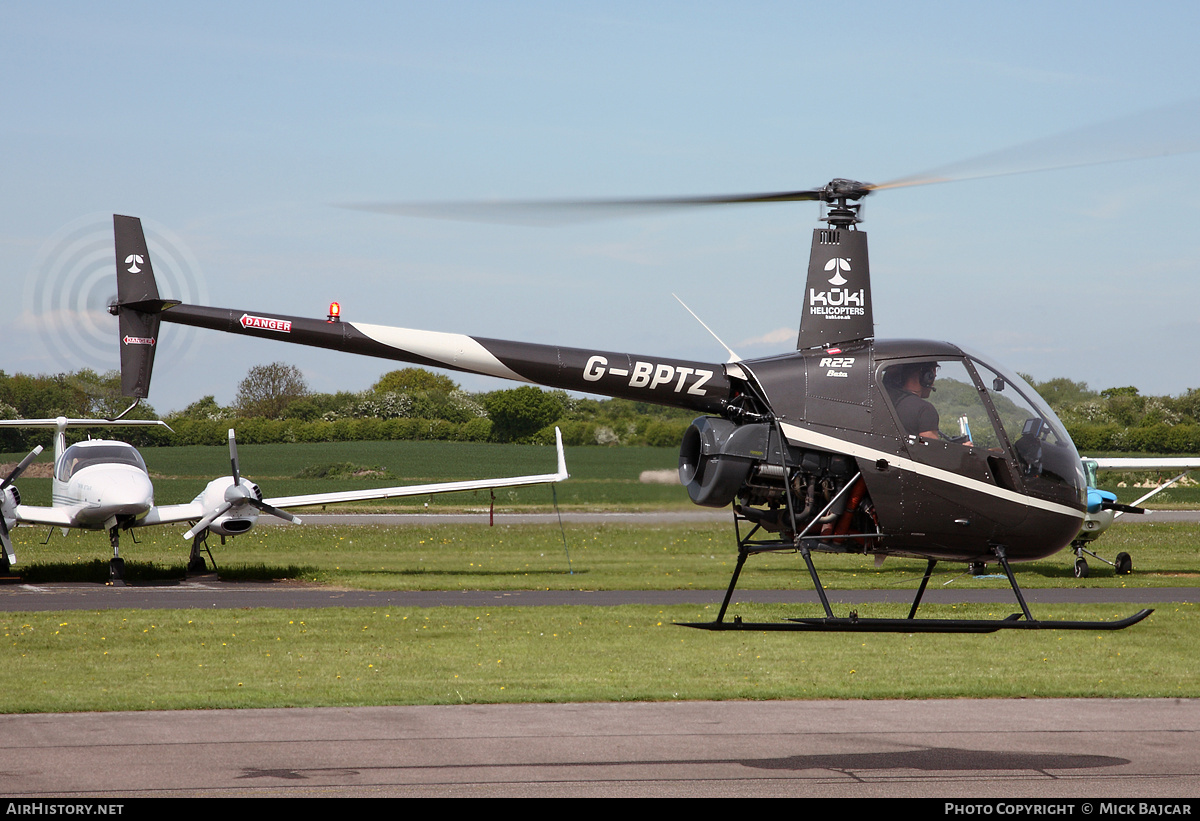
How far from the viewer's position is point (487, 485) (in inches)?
1155

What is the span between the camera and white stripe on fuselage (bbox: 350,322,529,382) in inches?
382

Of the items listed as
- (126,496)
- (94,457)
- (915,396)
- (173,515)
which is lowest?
(173,515)

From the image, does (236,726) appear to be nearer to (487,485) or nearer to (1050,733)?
(1050,733)

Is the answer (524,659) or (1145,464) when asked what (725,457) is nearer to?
(524,659)

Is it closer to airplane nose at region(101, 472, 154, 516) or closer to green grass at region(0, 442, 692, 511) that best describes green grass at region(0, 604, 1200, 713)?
airplane nose at region(101, 472, 154, 516)

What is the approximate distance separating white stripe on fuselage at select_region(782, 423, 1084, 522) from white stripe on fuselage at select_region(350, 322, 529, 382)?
100 inches

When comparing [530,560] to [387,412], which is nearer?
[530,560]

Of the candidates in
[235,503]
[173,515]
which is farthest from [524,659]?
[173,515]

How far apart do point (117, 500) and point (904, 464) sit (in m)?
21.5

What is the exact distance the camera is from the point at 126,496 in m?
25.4

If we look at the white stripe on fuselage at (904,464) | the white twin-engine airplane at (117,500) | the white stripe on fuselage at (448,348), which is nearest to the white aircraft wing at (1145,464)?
the white twin-engine airplane at (117,500)

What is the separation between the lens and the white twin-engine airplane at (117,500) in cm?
2541

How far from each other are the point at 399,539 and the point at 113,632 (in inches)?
753
